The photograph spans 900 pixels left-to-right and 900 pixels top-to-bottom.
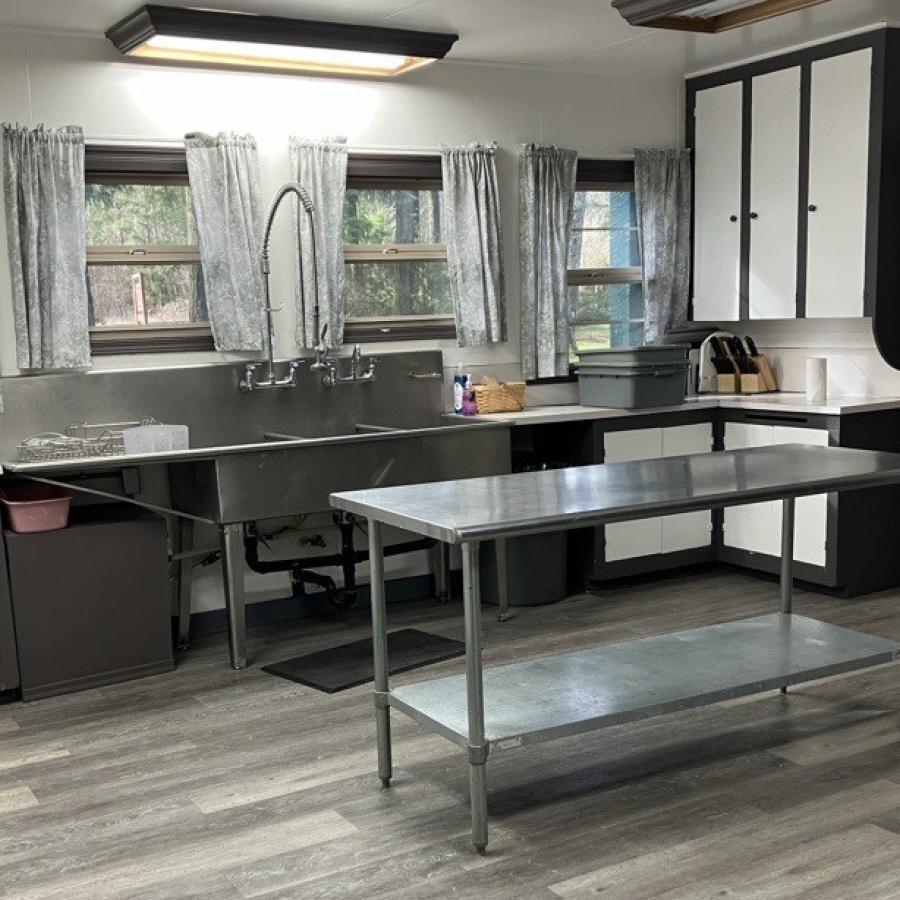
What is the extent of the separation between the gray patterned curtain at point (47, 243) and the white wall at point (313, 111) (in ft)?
0.29

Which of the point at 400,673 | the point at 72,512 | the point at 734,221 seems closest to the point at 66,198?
the point at 72,512

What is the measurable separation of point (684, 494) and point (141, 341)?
2.78 metres

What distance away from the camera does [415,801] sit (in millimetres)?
3391

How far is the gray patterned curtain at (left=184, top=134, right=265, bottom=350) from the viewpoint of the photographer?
5.09 metres

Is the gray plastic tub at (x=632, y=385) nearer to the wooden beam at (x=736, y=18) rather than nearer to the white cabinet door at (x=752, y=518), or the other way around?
the white cabinet door at (x=752, y=518)

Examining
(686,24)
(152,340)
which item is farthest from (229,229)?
(686,24)

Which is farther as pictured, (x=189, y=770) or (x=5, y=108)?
(x=5, y=108)

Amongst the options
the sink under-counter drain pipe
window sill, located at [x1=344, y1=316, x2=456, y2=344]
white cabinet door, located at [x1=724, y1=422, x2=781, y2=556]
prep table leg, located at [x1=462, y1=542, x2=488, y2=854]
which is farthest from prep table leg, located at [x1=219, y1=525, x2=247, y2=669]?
white cabinet door, located at [x1=724, y1=422, x2=781, y2=556]

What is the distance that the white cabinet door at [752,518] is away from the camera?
5.68 meters

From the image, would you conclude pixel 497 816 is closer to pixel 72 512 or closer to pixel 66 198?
pixel 72 512

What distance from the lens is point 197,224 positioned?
509cm

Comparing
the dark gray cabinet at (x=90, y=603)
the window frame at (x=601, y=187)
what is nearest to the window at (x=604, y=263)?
the window frame at (x=601, y=187)

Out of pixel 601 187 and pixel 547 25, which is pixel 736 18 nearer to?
pixel 547 25

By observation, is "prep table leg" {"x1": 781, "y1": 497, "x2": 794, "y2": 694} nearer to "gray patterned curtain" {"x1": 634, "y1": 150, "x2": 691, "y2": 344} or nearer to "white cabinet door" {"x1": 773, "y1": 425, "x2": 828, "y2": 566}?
"white cabinet door" {"x1": 773, "y1": 425, "x2": 828, "y2": 566}
